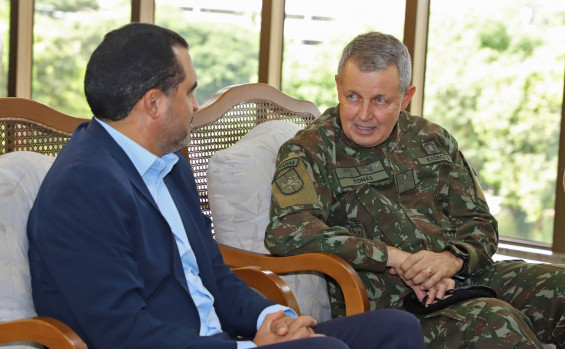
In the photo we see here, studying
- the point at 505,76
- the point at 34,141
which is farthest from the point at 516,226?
the point at 34,141

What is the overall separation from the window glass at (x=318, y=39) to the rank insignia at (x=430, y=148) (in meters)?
2.35

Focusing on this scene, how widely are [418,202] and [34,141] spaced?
1.25 m

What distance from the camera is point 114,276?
1.35 meters

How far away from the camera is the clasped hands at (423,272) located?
6.82ft

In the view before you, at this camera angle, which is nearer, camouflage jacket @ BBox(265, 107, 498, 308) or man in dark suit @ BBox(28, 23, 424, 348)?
man in dark suit @ BBox(28, 23, 424, 348)

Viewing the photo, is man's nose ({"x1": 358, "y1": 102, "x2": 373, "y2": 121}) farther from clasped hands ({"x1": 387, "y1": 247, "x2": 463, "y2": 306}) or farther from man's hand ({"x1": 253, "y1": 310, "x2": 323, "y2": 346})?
man's hand ({"x1": 253, "y1": 310, "x2": 323, "y2": 346})

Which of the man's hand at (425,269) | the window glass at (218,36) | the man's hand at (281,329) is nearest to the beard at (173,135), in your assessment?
the man's hand at (281,329)

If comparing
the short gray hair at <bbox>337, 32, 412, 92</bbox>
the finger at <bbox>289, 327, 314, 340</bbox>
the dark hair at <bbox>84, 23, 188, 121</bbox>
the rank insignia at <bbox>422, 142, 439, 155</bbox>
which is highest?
the short gray hair at <bbox>337, 32, 412, 92</bbox>

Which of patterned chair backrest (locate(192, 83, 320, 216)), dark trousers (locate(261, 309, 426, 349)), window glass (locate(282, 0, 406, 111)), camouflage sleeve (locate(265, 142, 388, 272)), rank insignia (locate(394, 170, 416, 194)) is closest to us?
dark trousers (locate(261, 309, 426, 349))

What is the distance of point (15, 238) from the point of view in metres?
1.56

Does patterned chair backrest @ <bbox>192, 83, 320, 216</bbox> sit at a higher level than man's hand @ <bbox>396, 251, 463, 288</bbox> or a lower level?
higher

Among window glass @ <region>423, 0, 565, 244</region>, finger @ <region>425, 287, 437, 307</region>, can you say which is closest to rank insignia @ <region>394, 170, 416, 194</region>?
finger @ <region>425, 287, 437, 307</region>

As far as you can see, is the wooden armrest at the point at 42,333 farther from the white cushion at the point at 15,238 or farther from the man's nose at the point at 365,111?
the man's nose at the point at 365,111

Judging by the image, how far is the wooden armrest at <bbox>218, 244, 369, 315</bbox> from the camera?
6.43 feet
